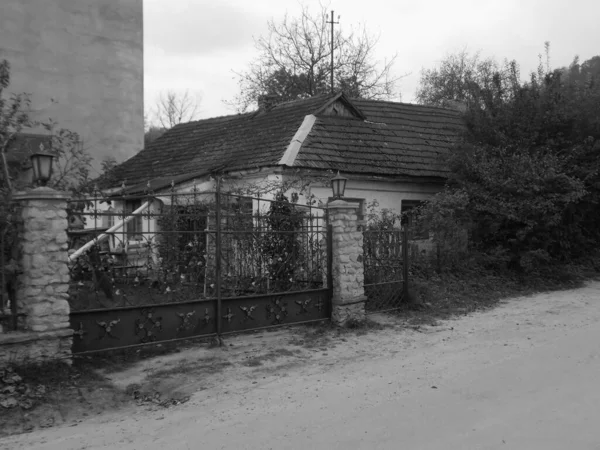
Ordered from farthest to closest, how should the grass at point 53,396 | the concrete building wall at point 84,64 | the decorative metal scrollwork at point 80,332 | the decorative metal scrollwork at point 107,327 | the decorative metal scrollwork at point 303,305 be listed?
the concrete building wall at point 84,64 < the decorative metal scrollwork at point 303,305 < the decorative metal scrollwork at point 107,327 < the decorative metal scrollwork at point 80,332 < the grass at point 53,396

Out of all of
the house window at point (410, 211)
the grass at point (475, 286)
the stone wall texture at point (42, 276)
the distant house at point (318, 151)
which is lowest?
the grass at point (475, 286)

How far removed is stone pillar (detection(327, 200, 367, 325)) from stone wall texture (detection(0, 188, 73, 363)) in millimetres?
4786

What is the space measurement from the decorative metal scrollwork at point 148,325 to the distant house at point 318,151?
6.83 metres

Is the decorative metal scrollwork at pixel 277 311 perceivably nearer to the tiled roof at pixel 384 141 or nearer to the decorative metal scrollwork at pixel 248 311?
the decorative metal scrollwork at pixel 248 311

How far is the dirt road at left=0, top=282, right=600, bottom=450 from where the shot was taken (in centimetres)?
530

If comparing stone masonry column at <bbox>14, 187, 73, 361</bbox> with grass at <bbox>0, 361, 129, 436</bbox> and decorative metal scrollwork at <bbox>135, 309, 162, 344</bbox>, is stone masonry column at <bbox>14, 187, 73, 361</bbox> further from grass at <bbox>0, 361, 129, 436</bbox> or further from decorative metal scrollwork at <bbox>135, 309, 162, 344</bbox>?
decorative metal scrollwork at <bbox>135, 309, 162, 344</bbox>

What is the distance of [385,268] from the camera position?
12.0 m

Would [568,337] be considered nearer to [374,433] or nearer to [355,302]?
[355,302]

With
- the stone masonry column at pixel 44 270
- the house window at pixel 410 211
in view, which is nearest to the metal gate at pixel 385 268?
the house window at pixel 410 211

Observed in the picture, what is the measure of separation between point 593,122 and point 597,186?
5.68 ft

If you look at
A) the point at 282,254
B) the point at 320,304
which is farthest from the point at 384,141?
the point at 320,304

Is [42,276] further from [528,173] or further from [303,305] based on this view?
[528,173]

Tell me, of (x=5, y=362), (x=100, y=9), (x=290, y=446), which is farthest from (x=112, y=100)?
(x=290, y=446)

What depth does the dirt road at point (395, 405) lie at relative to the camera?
530 cm
